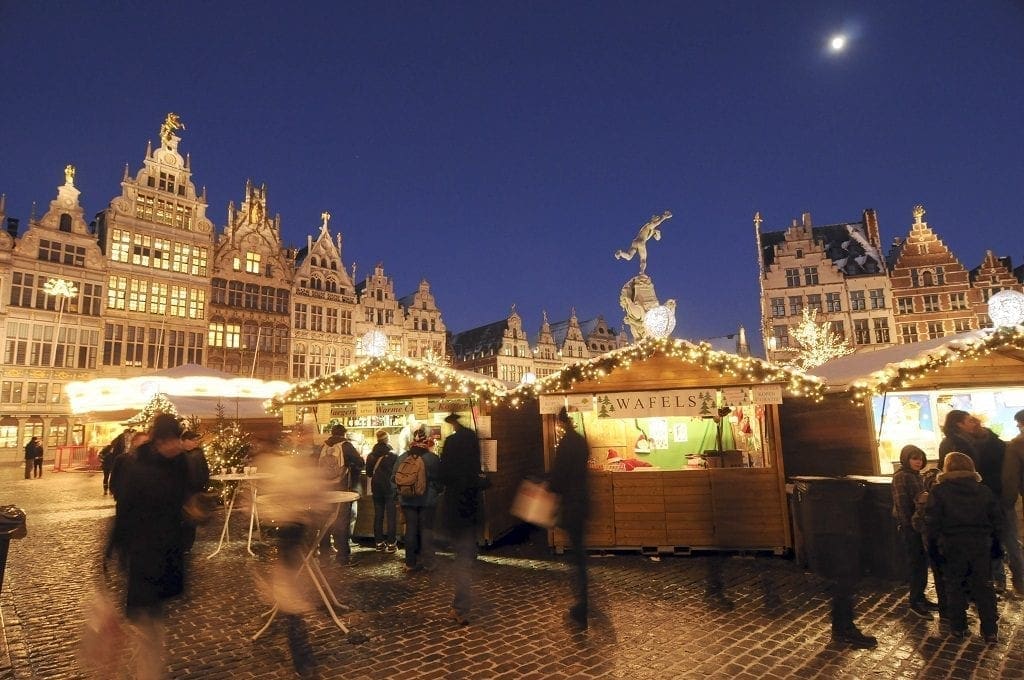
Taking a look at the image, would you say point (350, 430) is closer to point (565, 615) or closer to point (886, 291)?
point (565, 615)

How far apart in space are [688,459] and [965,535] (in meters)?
4.44

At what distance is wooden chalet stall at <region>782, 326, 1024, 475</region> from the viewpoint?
27.2ft

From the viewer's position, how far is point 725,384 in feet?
28.7

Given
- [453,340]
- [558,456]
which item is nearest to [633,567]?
[558,456]

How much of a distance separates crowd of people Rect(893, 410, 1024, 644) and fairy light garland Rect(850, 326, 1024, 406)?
1997mm

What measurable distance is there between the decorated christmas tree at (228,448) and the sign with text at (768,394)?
398 inches

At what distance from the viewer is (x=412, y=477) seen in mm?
7914

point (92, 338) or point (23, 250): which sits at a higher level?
point (23, 250)

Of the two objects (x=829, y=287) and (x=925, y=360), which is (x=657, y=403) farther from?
(x=829, y=287)

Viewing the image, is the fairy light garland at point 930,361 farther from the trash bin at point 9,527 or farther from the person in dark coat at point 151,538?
the trash bin at point 9,527

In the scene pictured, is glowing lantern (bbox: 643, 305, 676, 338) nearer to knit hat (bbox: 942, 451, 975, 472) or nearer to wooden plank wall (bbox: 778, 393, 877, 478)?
wooden plank wall (bbox: 778, 393, 877, 478)

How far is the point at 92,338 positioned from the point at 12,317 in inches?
141

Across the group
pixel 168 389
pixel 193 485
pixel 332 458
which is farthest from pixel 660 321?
pixel 168 389

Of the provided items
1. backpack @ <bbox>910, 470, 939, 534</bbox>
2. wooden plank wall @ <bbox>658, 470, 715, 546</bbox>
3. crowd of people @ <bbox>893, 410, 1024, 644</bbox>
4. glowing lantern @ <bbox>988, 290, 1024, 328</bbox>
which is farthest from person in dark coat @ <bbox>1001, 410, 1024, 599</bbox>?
wooden plank wall @ <bbox>658, 470, 715, 546</bbox>
